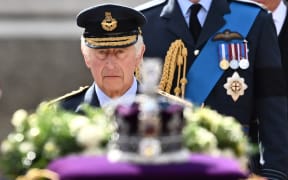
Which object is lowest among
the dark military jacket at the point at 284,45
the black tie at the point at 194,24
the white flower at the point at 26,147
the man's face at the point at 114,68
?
the white flower at the point at 26,147

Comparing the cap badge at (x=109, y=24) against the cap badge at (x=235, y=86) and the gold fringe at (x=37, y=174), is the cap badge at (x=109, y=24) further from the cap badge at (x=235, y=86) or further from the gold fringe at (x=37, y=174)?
the gold fringe at (x=37, y=174)

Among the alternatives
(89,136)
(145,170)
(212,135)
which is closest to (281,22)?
(212,135)

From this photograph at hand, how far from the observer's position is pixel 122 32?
6.36 metres

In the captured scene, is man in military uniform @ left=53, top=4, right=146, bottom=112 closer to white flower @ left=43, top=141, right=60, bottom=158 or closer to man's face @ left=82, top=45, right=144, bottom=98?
man's face @ left=82, top=45, right=144, bottom=98

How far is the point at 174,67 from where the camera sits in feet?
23.5

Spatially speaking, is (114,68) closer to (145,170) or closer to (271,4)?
(145,170)

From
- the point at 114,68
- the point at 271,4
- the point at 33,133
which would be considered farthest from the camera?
the point at 271,4

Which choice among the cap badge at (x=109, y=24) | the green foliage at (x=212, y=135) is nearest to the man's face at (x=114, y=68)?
the cap badge at (x=109, y=24)

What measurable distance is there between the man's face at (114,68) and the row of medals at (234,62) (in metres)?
0.92

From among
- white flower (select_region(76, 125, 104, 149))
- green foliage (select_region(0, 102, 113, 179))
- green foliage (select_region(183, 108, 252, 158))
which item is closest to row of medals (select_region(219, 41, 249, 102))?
green foliage (select_region(183, 108, 252, 158))

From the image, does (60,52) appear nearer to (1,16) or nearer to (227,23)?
(1,16)

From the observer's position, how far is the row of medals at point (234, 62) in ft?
23.2

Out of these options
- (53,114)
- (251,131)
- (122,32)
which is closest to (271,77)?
(251,131)

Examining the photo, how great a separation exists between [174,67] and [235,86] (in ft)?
1.08
